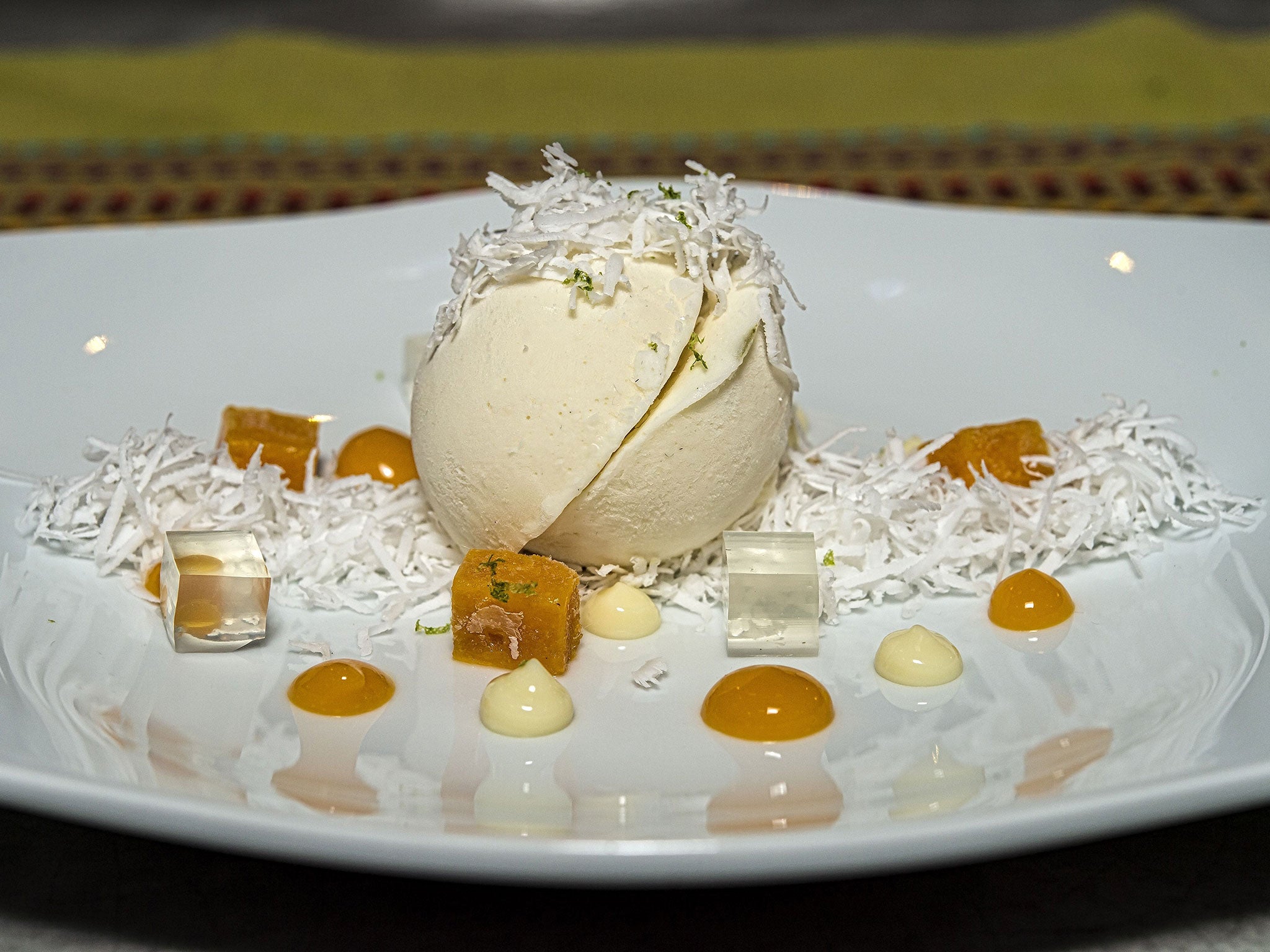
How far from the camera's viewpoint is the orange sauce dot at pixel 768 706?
163 cm

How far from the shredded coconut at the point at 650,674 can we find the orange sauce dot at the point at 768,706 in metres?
0.10

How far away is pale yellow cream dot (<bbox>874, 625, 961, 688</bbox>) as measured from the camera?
1.76 meters

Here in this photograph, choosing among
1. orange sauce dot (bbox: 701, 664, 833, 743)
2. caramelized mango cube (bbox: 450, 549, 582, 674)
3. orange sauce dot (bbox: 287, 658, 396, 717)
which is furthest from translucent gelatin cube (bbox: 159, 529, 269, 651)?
orange sauce dot (bbox: 701, 664, 833, 743)

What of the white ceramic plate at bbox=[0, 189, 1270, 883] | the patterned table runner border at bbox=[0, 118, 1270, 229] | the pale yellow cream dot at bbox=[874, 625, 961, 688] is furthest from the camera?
the patterned table runner border at bbox=[0, 118, 1270, 229]

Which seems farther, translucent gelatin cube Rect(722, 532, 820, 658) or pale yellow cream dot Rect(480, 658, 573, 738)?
translucent gelatin cube Rect(722, 532, 820, 658)

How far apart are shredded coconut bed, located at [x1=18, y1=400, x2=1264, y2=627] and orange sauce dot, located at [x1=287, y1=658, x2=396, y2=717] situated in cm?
18

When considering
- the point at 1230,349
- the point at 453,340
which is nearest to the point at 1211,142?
the point at 1230,349

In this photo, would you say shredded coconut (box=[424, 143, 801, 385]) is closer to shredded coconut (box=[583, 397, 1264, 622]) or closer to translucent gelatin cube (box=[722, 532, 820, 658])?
shredded coconut (box=[583, 397, 1264, 622])

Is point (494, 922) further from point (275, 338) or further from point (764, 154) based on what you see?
point (764, 154)

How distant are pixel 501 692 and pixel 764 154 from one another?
252 cm

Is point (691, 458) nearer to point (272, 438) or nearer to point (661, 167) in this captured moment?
point (272, 438)

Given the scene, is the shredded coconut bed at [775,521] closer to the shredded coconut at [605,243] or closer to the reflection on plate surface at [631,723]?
the reflection on plate surface at [631,723]

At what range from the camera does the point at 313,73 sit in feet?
14.0

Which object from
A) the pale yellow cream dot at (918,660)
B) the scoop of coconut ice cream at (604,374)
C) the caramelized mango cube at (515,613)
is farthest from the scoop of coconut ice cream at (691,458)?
the pale yellow cream dot at (918,660)
